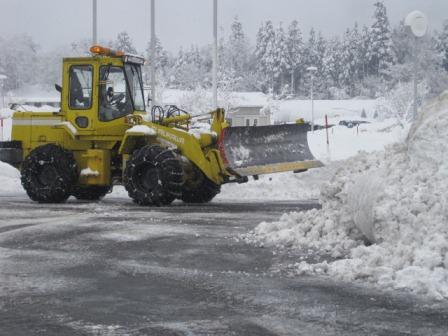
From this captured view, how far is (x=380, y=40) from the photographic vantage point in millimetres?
123312

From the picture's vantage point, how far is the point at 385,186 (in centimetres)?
848

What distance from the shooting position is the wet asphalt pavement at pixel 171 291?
19.1ft

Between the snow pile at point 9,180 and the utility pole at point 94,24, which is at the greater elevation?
the utility pole at point 94,24

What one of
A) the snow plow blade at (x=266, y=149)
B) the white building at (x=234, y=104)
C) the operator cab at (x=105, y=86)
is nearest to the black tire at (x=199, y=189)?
A: the snow plow blade at (x=266, y=149)

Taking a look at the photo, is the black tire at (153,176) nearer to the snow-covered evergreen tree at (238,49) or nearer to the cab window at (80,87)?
the cab window at (80,87)

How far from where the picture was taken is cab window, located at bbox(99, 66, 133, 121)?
1573 cm

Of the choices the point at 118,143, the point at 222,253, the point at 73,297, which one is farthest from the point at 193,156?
the point at 73,297

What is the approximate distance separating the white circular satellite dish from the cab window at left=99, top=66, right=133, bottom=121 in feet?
26.3

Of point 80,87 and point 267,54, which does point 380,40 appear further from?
point 80,87

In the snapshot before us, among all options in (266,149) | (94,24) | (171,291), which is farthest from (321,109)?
(171,291)

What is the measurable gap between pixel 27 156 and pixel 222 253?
8456 mm

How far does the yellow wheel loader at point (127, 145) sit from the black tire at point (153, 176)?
0.06 ft

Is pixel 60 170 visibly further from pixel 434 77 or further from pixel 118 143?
pixel 434 77

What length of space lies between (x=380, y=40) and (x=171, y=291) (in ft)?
396
